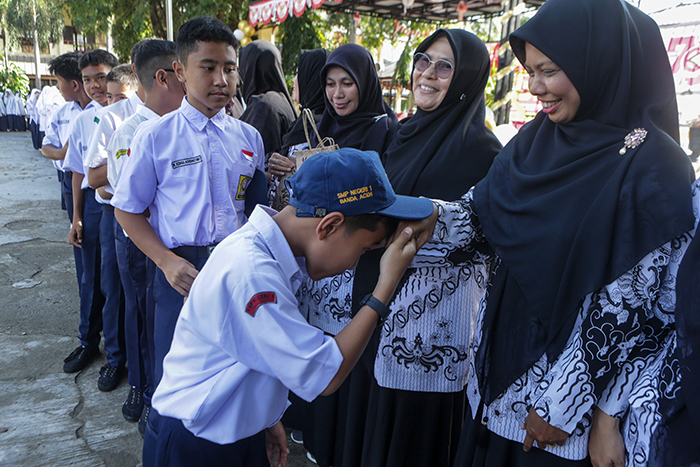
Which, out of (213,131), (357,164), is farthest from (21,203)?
(357,164)

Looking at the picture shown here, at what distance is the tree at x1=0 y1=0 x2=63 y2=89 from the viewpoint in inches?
1261

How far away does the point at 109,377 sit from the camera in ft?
9.89

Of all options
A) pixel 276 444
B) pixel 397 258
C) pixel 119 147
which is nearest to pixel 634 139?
pixel 397 258

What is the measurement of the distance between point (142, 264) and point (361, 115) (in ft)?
4.36

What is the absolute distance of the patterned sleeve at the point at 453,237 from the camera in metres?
1.62

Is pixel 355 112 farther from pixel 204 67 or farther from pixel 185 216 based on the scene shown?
pixel 185 216

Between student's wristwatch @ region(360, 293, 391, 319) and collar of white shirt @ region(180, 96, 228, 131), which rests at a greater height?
collar of white shirt @ region(180, 96, 228, 131)

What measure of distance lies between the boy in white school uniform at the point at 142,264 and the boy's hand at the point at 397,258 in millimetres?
1501

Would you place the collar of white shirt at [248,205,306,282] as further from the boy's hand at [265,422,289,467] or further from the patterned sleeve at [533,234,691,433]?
the patterned sleeve at [533,234,691,433]

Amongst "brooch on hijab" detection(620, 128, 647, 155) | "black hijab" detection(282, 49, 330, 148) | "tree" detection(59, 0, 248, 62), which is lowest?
"brooch on hijab" detection(620, 128, 647, 155)

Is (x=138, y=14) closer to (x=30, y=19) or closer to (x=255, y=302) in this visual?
(x=255, y=302)

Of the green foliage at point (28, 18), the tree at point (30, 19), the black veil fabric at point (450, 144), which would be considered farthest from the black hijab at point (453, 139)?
the green foliage at point (28, 18)

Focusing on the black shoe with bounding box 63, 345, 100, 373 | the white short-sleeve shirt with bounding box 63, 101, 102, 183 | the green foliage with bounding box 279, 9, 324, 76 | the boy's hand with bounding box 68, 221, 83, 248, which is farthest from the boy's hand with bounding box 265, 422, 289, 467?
the green foliage with bounding box 279, 9, 324, 76

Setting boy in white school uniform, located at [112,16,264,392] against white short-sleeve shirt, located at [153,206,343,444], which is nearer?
white short-sleeve shirt, located at [153,206,343,444]
